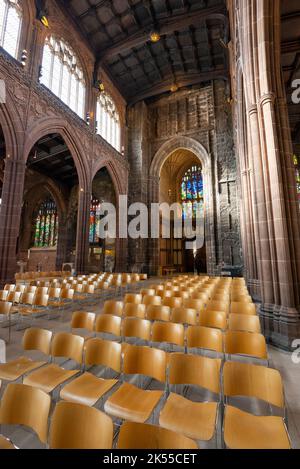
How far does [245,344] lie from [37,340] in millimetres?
2766

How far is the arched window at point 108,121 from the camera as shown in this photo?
51.5 ft

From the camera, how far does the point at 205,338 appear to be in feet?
9.50

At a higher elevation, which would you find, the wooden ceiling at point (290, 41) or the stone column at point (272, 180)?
the wooden ceiling at point (290, 41)

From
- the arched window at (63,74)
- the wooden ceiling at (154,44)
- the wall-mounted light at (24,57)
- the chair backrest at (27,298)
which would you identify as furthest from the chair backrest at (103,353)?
the wooden ceiling at (154,44)

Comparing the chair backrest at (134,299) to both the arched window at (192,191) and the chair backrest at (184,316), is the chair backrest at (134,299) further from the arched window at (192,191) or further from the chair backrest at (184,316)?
the arched window at (192,191)

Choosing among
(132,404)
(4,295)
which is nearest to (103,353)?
(132,404)

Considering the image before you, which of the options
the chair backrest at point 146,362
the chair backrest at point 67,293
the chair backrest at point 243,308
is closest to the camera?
the chair backrest at point 146,362

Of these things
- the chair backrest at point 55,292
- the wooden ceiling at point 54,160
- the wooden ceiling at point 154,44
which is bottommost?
the chair backrest at point 55,292

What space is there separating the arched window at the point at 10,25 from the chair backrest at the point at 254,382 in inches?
517

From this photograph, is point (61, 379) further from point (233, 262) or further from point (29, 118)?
point (233, 262)

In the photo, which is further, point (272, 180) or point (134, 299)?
point (134, 299)

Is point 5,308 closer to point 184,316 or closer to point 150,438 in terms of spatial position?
point 184,316

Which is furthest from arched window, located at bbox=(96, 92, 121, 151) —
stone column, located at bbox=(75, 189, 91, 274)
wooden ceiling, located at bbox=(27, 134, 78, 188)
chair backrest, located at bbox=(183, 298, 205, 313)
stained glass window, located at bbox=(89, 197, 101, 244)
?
chair backrest, located at bbox=(183, 298, 205, 313)
